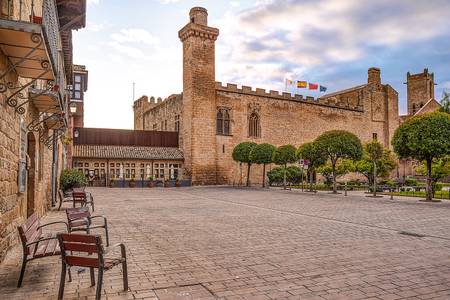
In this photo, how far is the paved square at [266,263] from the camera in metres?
4.61

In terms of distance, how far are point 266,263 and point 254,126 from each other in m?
32.3

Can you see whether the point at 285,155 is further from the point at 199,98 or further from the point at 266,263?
the point at 266,263

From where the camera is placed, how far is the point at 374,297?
174 inches

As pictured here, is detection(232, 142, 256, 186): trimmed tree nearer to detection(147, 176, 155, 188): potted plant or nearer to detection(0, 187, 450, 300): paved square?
detection(147, 176, 155, 188): potted plant

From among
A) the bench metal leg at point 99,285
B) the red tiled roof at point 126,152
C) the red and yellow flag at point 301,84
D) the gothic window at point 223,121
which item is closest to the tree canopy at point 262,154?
the gothic window at point 223,121

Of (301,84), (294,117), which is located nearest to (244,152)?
(294,117)

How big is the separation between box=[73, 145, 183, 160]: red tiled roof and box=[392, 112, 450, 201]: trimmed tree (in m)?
20.8

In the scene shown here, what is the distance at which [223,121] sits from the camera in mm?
36000

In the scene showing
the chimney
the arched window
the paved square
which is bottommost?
the paved square

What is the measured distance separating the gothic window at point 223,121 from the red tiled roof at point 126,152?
4.16 metres

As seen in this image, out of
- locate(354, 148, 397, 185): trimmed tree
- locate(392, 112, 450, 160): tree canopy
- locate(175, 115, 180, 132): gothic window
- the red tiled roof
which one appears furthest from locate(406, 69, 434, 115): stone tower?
locate(392, 112, 450, 160): tree canopy

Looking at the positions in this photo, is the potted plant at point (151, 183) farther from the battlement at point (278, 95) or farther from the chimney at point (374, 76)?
the chimney at point (374, 76)

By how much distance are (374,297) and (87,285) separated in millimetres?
3367

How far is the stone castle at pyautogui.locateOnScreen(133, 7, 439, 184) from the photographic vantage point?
3428 centimetres
